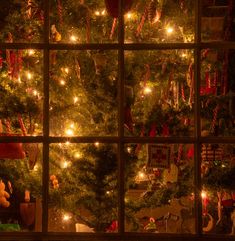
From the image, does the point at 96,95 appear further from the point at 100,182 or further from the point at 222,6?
the point at 222,6

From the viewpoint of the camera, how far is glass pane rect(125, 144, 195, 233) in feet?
9.73

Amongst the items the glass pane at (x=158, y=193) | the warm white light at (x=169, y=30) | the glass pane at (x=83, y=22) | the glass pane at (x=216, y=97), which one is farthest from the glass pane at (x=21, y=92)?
the glass pane at (x=216, y=97)

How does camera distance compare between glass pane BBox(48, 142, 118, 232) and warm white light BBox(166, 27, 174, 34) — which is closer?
glass pane BBox(48, 142, 118, 232)

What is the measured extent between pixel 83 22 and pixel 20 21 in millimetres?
436

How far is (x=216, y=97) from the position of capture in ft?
9.69

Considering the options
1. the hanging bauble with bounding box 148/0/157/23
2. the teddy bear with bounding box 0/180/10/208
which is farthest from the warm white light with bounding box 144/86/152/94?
the teddy bear with bounding box 0/180/10/208

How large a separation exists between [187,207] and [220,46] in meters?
1.18

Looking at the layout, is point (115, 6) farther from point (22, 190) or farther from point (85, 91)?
point (22, 190)

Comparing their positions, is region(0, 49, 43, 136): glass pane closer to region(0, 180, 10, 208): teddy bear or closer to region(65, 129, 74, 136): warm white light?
region(65, 129, 74, 136): warm white light

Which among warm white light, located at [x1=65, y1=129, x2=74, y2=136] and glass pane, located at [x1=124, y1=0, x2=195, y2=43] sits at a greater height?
glass pane, located at [x1=124, y1=0, x2=195, y2=43]

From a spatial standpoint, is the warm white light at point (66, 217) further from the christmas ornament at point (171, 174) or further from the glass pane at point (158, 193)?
the christmas ornament at point (171, 174)

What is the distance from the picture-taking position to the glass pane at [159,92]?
2838 mm

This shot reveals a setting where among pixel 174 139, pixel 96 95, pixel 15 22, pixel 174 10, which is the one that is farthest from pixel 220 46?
pixel 15 22

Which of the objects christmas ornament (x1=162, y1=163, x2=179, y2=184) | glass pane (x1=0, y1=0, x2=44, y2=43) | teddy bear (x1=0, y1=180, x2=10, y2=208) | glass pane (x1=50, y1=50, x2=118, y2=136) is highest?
glass pane (x1=0, y1=0, x2=44, y2=43)
